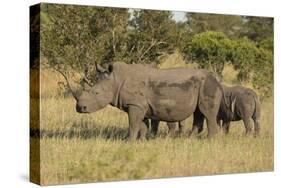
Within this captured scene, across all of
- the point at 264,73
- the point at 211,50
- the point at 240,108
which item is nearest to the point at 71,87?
the point at 211,50

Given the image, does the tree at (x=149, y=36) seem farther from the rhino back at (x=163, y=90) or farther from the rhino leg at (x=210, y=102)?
the rhino leg at (x=210, y=102)

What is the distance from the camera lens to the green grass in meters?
13.8

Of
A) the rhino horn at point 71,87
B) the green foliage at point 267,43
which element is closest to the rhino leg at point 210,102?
the green foliage at point 267,43

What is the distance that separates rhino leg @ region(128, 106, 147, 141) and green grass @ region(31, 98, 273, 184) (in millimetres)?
103

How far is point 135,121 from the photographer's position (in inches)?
575

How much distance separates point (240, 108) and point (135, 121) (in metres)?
2.40

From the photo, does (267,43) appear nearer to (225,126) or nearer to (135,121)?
(225,126)

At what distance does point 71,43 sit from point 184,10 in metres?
2.38

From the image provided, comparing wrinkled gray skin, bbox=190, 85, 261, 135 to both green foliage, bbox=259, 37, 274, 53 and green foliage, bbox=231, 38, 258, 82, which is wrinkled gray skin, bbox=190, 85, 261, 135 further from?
green foliage, bbox=259, 37, 274, 53

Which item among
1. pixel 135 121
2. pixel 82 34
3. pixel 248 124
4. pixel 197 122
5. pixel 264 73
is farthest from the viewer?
pixel 264 73

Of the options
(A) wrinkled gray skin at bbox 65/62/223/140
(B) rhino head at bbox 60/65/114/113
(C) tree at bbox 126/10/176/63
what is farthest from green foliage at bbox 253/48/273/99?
(B) rhino head at bbox 60/65/114/113

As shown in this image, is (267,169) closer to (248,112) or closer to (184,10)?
(248,112)

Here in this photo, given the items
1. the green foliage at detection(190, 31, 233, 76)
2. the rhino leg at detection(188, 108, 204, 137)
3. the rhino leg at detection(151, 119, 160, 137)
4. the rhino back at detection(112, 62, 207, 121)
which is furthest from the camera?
the green foliage at detection(190, 31, 233, 76)

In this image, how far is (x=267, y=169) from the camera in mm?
16094
